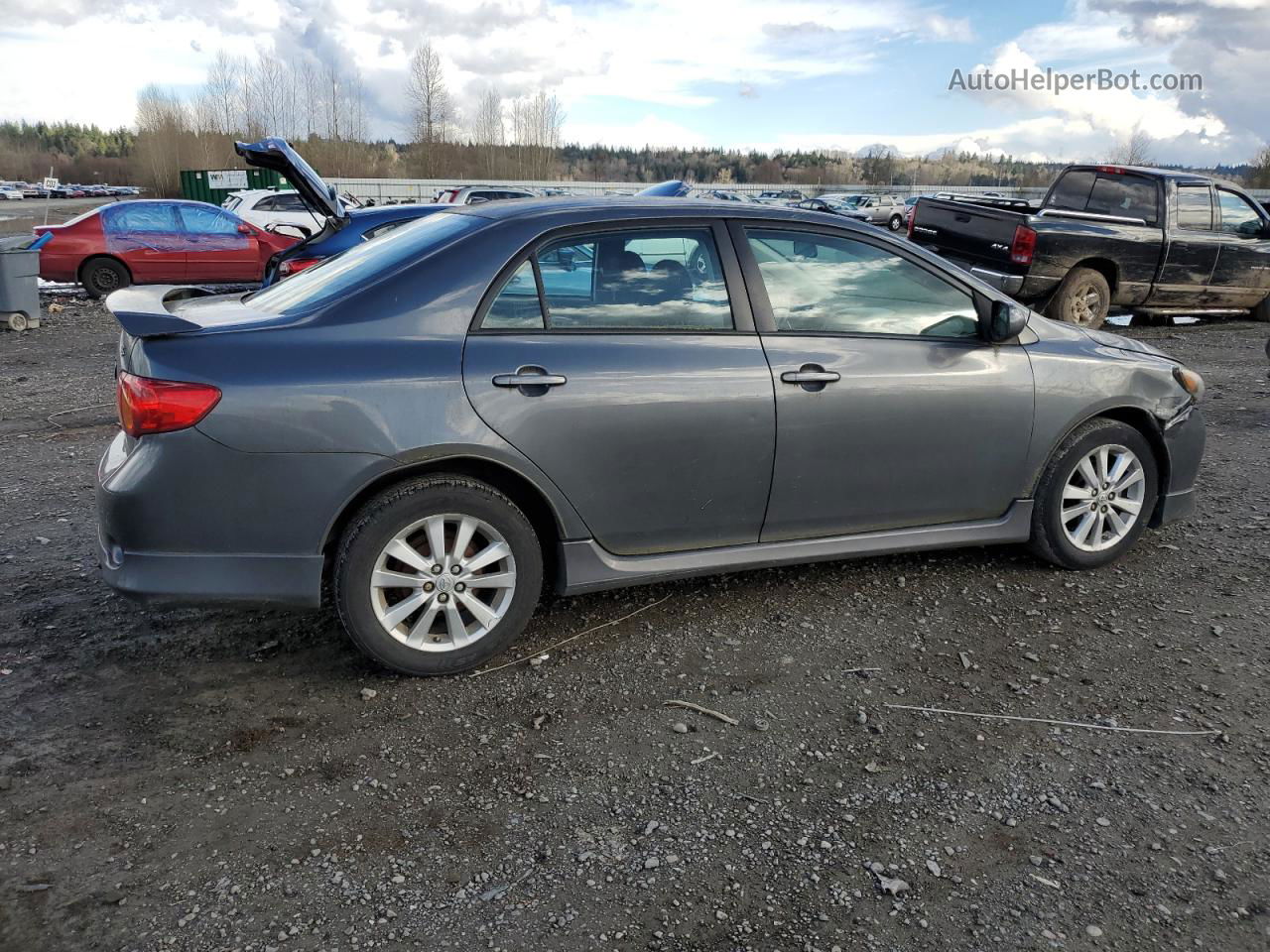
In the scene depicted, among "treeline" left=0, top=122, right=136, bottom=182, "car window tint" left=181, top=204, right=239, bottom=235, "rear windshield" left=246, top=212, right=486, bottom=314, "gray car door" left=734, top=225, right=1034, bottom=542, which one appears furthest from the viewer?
"treeline" left=0, top=122, right=136, bottom=182

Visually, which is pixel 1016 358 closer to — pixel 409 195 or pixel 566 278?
pixel 566 278

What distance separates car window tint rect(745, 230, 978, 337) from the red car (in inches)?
476

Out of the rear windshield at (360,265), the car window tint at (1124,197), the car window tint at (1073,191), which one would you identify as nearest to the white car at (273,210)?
the car window tint at (1073,191)

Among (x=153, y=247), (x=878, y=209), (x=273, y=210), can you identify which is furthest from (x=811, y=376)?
(x=878, y=209)

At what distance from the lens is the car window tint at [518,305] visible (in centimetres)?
359

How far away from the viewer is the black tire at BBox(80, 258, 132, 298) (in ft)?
48.3

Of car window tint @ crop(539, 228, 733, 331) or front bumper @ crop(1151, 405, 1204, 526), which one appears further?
front bumper @ crop(1151, 405, 1204, 526)

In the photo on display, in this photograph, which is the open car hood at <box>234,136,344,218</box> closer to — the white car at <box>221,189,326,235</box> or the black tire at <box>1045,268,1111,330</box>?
the black tire at <box>1045,268,1111,330</box>

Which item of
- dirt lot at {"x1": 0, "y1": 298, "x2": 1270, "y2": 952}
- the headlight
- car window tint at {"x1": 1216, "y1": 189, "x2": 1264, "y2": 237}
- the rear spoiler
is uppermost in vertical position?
car window tint at {"x1": 1216, "y1": 189, "x2": 1264, "y2": 237}

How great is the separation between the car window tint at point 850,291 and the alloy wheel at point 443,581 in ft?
4.79

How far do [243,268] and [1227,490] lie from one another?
14170 mm

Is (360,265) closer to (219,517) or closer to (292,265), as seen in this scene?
(219,517)

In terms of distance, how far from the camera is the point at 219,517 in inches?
130

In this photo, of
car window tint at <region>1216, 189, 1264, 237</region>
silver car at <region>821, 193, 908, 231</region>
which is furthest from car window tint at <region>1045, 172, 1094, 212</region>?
silver car at <region>821, 193, 908, 231</region>
